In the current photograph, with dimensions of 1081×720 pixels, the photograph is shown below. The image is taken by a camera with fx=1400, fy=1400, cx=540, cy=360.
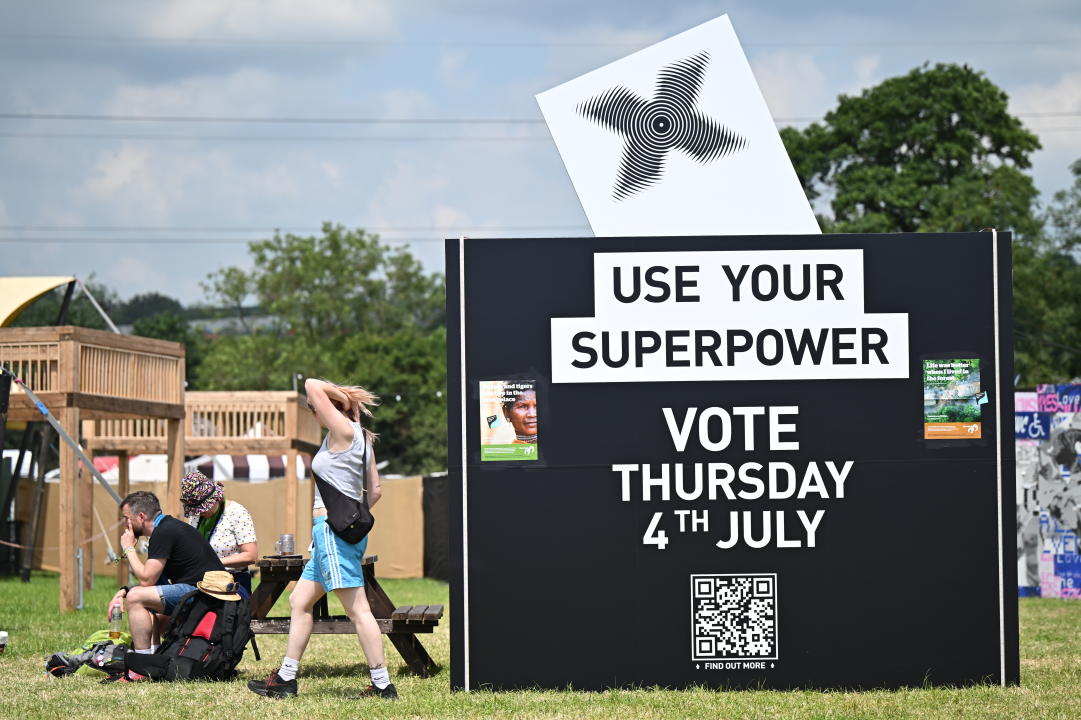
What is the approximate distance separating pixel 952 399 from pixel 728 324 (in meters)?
1.37

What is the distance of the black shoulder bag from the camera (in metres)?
7.71

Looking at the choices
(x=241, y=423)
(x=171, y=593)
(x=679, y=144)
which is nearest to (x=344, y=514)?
(x=171, y=593)

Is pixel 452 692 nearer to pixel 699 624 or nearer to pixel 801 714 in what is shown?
pixel 699 624

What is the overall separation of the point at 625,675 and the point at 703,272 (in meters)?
2.38

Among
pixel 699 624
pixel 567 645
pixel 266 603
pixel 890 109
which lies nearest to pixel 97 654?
pixel 266 603

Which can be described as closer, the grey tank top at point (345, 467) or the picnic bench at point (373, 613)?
the grey tank top at point (345, 467)

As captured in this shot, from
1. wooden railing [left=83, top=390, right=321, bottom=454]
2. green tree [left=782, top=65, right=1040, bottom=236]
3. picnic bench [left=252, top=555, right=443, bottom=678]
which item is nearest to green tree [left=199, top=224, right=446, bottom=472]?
green tree [left=782, top=65, right=1040, bottom=236]

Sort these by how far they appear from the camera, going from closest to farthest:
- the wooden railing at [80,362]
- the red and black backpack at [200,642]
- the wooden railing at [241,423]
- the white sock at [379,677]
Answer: the white sock at [379,677] < the red and black backpack at [200,642] < the wooden railing at [80,362] < the wooden railing at [241,423]

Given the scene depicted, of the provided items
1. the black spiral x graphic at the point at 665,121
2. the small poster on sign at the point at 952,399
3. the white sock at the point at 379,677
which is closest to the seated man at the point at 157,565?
the white sock at the point at 379,677

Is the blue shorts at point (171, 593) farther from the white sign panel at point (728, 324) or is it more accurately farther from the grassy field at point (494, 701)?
the white sign panel at point (728, 324)

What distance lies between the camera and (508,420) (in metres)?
8.15

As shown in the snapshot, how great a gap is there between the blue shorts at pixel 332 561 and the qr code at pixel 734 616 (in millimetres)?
A: 1952

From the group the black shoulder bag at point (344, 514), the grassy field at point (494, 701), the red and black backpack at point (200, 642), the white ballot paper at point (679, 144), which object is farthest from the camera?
the white ballot paper at point (679, 144)

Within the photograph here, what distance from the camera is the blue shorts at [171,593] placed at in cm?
921
